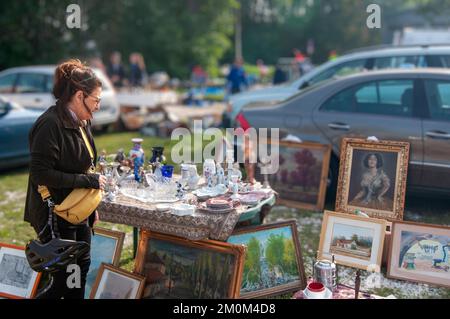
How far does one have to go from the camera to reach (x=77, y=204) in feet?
9.81

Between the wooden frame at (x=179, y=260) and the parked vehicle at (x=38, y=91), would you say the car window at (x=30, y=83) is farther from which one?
the wooden frame at (x=179, y=260)

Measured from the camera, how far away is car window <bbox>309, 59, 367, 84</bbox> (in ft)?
25.9

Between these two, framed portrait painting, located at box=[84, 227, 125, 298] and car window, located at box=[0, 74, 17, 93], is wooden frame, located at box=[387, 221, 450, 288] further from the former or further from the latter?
car window, located at box=[0, 74, 17, 93]

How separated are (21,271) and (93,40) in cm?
1939

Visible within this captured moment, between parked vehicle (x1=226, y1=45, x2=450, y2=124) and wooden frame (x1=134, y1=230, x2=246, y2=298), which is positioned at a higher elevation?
parked vehicle (x1=226, y1=45, x2=450, y2=124)

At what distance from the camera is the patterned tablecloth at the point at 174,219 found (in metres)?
3.33

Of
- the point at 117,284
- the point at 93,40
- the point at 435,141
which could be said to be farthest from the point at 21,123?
the point at 93,40

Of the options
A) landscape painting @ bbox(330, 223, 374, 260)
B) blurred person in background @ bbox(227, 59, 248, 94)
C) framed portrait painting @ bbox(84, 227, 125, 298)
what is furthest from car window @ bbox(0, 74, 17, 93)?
landscape painting @ bbox(330, 223, 374, 260)

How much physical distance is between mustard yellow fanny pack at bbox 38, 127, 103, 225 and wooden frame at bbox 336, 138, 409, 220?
264 centimetres

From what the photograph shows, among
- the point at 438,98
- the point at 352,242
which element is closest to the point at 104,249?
the point at 352,242

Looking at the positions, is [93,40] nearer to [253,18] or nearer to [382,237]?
[382,237]

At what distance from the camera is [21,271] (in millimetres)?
3842

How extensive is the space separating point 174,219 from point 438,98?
11.4ft

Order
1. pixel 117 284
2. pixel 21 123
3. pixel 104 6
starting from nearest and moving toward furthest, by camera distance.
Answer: pixel 117 284
pixel 21 123
pixel 104 6
